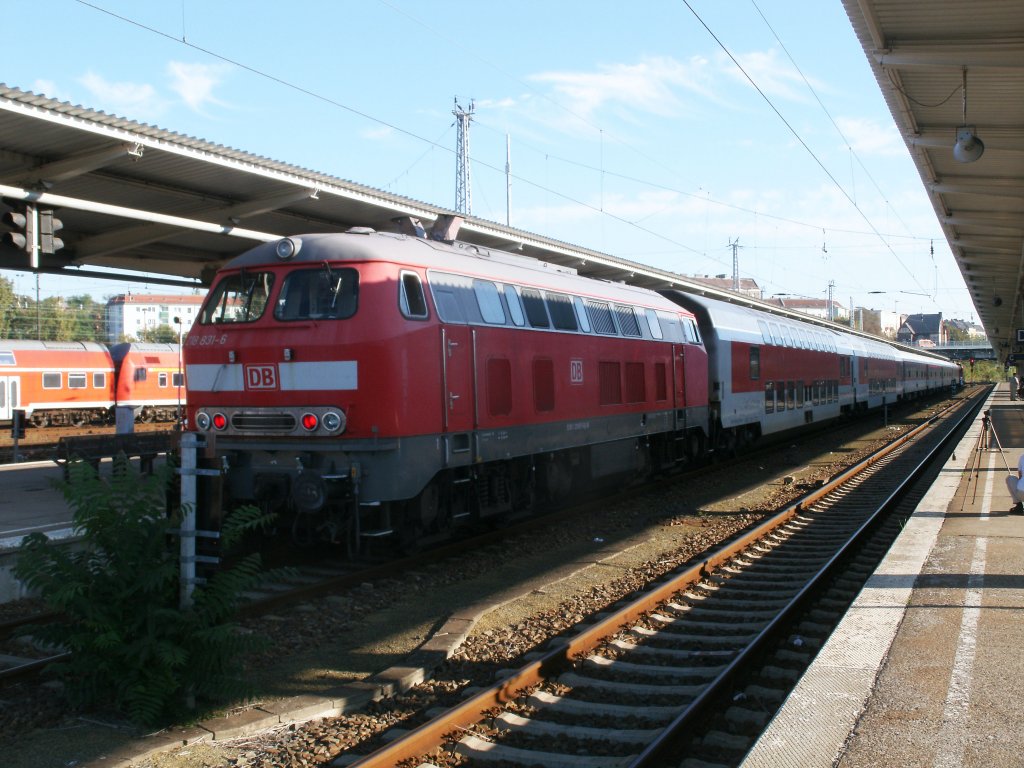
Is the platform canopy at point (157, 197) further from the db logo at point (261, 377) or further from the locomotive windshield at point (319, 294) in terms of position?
the db logo at point (261, 377)

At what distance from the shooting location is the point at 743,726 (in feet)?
18.1

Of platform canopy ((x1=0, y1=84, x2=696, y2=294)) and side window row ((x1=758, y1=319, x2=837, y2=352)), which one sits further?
side window row ((x1=758, y1=319, x2=837, y2=352))

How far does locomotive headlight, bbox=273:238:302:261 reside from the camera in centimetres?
976

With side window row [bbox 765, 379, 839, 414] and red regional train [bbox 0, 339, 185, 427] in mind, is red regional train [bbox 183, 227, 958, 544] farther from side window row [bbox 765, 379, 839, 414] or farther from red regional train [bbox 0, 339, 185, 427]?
red regional train [bbox 0, 339, 185, 427]

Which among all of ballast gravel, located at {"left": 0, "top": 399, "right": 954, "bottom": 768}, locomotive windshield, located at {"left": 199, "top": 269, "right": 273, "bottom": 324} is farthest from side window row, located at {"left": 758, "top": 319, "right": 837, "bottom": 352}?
locomotive windshield, located at {"left": 199, "top": 269, "right": 273, "bottom": 324}

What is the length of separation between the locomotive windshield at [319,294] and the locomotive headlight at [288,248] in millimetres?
228

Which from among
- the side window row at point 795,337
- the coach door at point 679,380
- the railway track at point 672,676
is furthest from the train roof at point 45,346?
the railway track at point 672,676

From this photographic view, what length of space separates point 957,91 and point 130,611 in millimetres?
11193

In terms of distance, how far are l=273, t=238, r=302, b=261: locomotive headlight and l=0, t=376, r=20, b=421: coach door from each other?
28.1 meters

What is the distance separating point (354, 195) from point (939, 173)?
991 cm

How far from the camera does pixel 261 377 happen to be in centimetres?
951

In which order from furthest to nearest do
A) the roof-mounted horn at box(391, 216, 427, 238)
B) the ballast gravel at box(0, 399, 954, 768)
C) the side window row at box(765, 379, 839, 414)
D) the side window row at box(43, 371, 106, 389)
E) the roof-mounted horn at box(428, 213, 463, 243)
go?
the side window row at box(43, 371, 106, 389), the side window row at box(765, 379, 839, 414), the roof-mounted horn at box(428, 213, 463, 243), the roof-mounted horn at box(391, 216, 427, 238), the ballast gravel at box(0, 399, 954, 768)

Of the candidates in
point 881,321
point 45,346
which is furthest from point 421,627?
point 881,321

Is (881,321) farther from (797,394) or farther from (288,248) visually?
(288,248)
